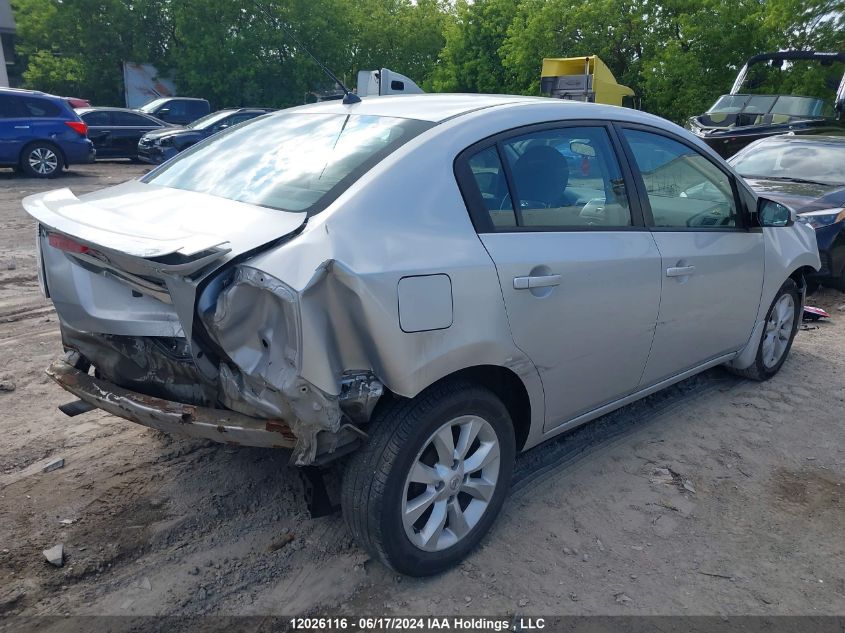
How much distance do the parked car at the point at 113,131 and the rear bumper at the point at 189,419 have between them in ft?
58.1

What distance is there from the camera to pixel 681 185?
392cm

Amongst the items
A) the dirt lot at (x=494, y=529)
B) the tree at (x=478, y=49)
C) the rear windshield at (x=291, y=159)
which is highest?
the tree at (x=478, y=49)

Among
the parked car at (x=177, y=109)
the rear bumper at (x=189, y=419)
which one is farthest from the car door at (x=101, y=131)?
the rear bumper at (x=189, y=419)

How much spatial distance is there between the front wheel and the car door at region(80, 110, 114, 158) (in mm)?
18404

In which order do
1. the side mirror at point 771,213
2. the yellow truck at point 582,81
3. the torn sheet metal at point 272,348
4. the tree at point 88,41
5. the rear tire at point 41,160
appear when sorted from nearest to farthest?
the torn sheet metal at point 272,348 → the side mirror at point 771,213 → the rear tire at point 41,160 → the yellow truck at point 582,81 → the tree at point 88,41

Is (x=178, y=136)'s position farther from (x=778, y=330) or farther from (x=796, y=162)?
(x=778, y=330)

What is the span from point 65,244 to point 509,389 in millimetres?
1874

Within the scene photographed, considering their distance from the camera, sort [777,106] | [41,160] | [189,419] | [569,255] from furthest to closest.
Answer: [41,160] → [777,106] → [569,255] → [189,419]

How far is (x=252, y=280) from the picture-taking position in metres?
2.33

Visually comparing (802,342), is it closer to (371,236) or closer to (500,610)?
(500,610)

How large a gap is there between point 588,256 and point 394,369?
116 cm

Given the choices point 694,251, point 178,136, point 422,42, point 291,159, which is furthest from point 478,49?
point 291,159

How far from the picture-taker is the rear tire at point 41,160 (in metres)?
14.4

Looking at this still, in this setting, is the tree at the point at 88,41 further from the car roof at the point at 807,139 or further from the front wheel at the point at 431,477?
the front wheel at the point at 431,477
